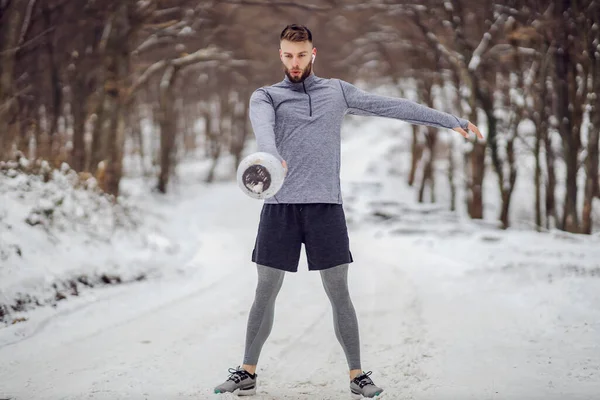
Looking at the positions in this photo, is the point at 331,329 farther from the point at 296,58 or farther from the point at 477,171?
the point at 477,171

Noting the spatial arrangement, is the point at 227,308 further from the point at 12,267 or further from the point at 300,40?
the point at 300,40

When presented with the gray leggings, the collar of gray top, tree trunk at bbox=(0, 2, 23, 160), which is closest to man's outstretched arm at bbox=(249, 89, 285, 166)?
the collar of gray top

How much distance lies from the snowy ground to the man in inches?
23.7

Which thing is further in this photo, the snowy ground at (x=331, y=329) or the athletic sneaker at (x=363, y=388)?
the snowy ground at (x=331, y=329)

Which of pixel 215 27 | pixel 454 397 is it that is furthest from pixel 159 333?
pixel 215 27

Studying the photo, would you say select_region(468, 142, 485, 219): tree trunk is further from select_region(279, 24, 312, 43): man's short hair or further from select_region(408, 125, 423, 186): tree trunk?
select_region(279, 24, 312, 43): man's short hair

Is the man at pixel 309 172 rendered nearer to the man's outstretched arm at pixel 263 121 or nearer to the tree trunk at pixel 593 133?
the man's outstretched arm at pixel 263 121

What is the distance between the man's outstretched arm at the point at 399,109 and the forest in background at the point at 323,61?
218 inches

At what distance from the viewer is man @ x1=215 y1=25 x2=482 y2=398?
3418 millimetres

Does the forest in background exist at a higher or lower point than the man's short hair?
higher

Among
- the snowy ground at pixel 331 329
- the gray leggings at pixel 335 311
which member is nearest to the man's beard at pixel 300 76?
the gray leggings at pixel 335 311

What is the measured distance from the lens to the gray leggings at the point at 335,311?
3553 millimetres

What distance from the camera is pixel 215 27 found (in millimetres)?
17812

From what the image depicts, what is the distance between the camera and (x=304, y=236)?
351 centimetres
